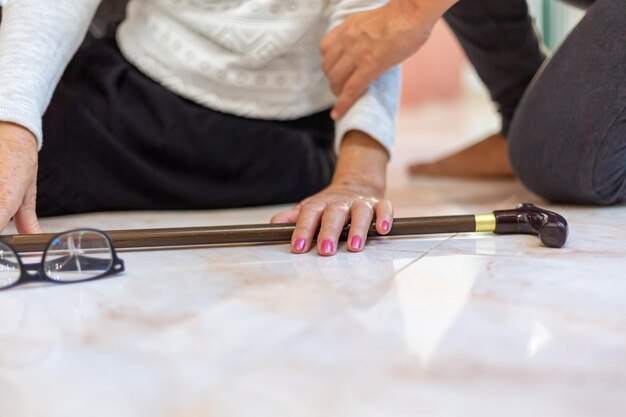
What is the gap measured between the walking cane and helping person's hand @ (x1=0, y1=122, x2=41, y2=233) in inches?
1.7

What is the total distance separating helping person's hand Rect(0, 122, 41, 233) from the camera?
79 cm

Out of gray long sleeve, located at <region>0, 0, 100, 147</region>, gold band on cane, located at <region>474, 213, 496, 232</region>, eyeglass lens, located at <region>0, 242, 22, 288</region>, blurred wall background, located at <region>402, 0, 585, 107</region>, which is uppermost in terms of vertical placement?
gray long sleeve, located at <region>0, 0, 100, 147</region>

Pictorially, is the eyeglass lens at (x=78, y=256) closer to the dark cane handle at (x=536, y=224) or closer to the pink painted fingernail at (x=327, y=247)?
the pink painted fingernail at (x=327, y=247)

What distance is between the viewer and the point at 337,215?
0.82 m

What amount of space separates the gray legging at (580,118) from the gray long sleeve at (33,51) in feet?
1.90

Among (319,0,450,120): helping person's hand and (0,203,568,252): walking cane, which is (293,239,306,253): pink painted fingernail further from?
(319,0,450,120): helping person's hand

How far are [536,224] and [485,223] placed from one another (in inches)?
2.1

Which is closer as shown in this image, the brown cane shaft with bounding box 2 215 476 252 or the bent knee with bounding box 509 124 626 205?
the brown cane shaft with bounding box 2 215 476 252

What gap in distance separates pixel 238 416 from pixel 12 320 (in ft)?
0.85

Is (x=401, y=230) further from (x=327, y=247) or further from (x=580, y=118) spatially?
(x=580, y=118)

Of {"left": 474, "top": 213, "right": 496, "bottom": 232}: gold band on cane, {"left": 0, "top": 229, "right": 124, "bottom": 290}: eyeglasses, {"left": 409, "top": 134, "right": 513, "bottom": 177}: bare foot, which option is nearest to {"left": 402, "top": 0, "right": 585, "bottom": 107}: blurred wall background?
{"left": 409, "top": 134, "right": 513, "bottom": 177}: bare foot

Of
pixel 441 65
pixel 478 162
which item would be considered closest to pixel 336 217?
pixel 478 162

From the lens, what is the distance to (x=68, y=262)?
2.31 ft

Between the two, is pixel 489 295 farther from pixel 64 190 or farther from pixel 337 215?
pixel 64 190
